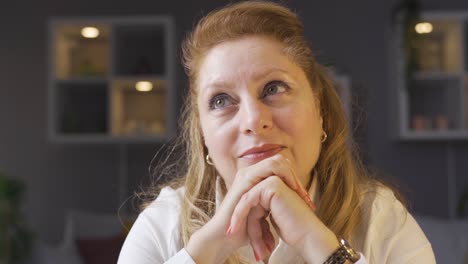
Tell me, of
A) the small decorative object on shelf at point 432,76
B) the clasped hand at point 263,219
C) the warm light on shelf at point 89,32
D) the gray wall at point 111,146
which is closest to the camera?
the clasped hand at point 263,219

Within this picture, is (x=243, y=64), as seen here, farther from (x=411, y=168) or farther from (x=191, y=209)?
(x=411, y=168)

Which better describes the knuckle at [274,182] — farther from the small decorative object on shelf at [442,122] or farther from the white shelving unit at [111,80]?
the small decorative object on shelf at [442,122]

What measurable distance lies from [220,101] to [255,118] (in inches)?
5.0

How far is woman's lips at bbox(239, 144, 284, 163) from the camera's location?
155 cm

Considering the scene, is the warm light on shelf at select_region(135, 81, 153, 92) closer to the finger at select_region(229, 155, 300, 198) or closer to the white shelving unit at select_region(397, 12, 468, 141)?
the white shelving unit at select_region(397, 12, 468, 141)

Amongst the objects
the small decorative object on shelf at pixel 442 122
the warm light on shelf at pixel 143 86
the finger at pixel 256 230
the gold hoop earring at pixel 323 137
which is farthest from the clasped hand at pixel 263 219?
the small decorative object on shelf at pixel 442 122

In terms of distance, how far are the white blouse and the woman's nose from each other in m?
0.28

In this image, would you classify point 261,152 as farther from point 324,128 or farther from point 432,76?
point 432,76

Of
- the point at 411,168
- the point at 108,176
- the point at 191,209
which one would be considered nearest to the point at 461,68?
the point at 411,168

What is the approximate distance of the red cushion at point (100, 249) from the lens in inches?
173

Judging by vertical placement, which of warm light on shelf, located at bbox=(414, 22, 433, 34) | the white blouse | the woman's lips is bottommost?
the white blouse

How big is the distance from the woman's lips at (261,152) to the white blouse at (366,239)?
0.21 meters

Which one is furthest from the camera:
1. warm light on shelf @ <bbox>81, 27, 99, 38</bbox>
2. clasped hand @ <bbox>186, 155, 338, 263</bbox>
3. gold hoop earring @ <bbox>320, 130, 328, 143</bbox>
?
warm light on shelf @ <bbox>81, 27, 99, 38</bbox>

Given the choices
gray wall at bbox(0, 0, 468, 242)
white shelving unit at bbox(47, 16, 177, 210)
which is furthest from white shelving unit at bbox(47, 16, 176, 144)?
gray wall at bbox(0, 0, 468, 242)
